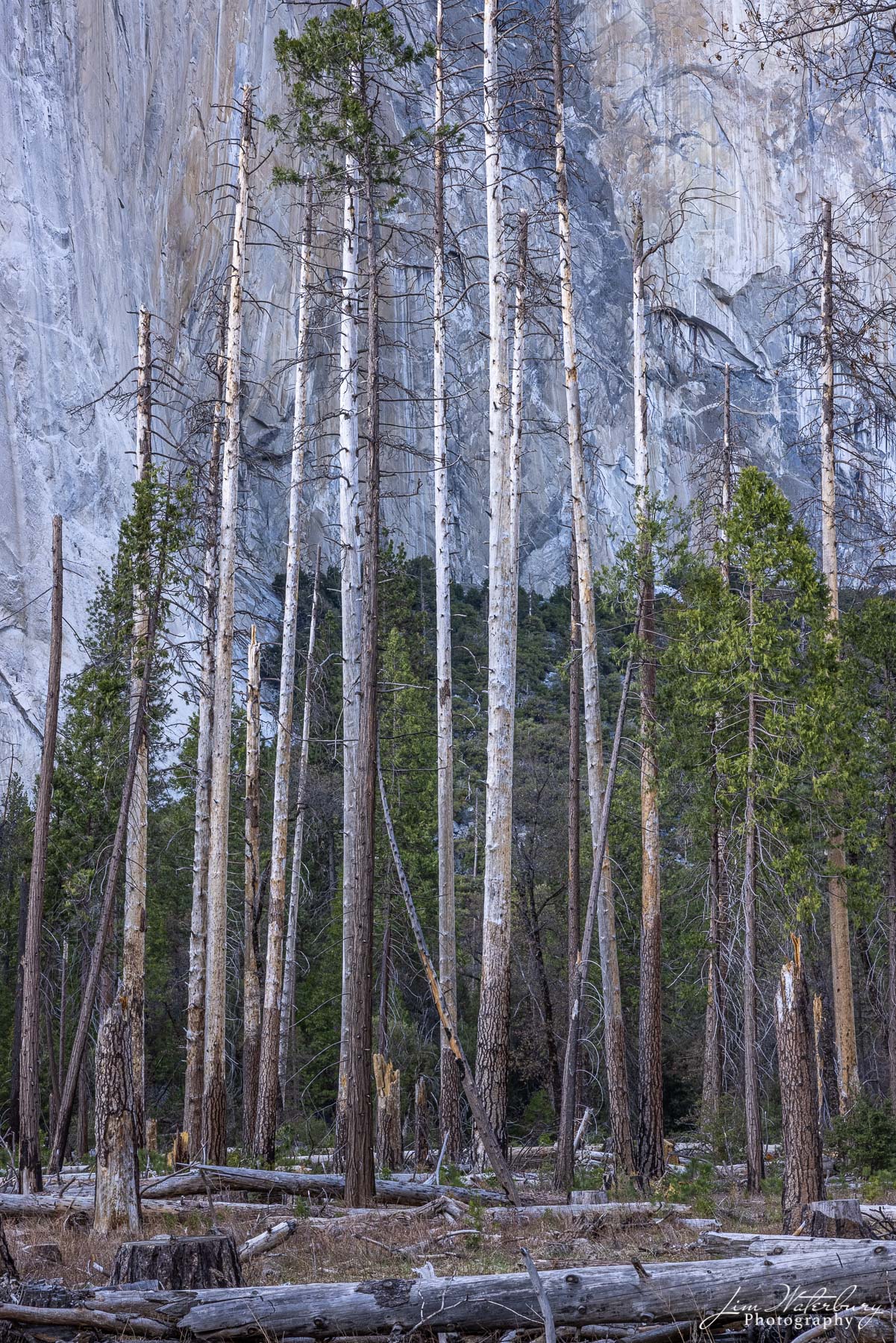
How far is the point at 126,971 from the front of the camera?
15492mm

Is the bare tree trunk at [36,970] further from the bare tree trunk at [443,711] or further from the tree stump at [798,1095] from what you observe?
the tree stump at [798,1095]

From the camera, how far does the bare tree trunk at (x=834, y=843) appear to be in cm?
1822

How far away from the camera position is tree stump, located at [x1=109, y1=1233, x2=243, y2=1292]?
5.90 meters

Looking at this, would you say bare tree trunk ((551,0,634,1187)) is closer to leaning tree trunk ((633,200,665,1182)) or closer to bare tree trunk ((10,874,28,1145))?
leaning tree trunk ((633,200,665,1182))

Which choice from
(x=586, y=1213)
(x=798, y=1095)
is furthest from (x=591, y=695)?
(x=798, y=1095)

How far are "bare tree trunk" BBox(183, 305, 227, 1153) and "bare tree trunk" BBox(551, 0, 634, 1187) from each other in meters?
5.17

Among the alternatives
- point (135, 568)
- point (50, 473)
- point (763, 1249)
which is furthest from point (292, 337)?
point (763, 1249)

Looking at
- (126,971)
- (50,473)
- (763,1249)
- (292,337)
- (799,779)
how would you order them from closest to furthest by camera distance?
(763,1249), (126,971), (799,779), (50,473), (292,337)

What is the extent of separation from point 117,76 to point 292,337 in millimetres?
12827

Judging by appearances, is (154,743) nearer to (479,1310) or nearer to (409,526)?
(479,1310)

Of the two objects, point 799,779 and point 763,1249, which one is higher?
point 799,779

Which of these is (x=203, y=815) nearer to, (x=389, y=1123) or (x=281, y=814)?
(x=281, y=814)

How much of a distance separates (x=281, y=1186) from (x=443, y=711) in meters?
6.92

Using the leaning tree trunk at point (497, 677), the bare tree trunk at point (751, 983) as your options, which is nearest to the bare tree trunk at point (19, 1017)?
the leaning tree trunk at point (497, 677)
